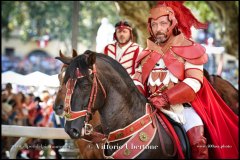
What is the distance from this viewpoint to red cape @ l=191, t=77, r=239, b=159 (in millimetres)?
5887

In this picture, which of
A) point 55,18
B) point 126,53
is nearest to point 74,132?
point 126,53

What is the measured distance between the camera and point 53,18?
34438mm

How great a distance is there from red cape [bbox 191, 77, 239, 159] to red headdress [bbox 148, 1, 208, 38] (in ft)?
2.13

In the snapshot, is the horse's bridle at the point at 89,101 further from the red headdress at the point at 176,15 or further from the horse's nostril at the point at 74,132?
the red headdress at the point at 176,15

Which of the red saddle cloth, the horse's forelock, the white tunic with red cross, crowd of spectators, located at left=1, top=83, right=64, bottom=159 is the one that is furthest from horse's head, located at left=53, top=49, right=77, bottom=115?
crowd of spectators, located at left=1, top=83, right=64, bottom=159

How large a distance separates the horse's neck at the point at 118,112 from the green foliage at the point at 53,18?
84.6 ft

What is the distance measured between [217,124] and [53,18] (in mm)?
29095

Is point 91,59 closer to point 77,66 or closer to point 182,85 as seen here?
point 77,66

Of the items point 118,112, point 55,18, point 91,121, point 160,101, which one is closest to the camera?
point 118,112

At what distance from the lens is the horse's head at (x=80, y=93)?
17.0 feet

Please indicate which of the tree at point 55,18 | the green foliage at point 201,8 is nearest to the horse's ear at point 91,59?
the green foliage at point 201,8

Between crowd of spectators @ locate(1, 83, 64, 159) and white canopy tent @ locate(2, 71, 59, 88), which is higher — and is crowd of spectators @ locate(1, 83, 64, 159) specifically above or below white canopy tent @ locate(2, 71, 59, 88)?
below

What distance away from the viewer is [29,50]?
166ft

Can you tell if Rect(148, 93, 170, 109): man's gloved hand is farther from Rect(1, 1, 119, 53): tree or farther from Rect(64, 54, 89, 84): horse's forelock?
Rect(1, 1, 119, 53): tree
